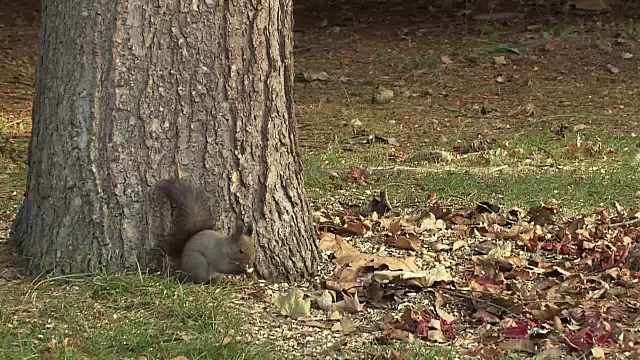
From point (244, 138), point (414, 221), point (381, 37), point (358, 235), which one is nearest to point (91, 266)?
point (244, 138)

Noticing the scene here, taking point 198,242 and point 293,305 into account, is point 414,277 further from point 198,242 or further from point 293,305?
point 198,242

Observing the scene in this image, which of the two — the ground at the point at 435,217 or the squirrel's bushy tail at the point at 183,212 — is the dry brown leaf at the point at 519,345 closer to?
the ground at the point at 435,217

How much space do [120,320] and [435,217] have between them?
190 cm

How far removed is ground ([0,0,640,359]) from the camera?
3.11 metres

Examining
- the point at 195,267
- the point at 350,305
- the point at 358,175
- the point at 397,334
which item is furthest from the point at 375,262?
the point at 358,175

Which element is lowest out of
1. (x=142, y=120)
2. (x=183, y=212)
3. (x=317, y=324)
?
(x=317, y=324)

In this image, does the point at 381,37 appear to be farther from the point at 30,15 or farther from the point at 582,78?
the point at 30,15

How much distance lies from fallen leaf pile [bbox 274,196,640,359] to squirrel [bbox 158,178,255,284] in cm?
23

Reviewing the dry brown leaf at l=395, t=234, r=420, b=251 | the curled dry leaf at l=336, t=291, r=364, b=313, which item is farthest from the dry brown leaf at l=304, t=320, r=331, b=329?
the dry brown leaf at l=395, t=234, r=420, b=251

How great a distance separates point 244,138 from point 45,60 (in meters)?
0.78

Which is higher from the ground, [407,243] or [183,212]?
[183,212]

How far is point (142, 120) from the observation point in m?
3.40

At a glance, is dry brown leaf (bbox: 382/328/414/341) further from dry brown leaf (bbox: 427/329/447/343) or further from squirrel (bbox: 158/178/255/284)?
squirrel (bbox: 158/178/255/284)

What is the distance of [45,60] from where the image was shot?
355cm
